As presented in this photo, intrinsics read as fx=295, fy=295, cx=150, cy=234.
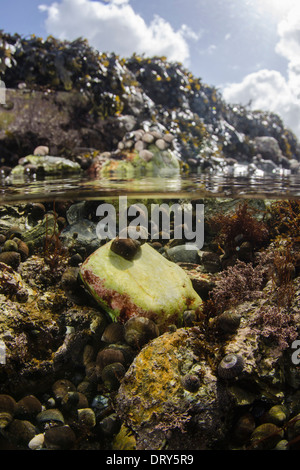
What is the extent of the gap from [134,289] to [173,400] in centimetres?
161

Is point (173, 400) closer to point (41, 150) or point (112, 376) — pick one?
point (112, 376)

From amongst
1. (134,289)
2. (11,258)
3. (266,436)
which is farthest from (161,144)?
(266,436)

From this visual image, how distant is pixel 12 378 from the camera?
3285mm

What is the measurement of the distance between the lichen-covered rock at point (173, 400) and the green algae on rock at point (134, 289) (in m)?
0.75

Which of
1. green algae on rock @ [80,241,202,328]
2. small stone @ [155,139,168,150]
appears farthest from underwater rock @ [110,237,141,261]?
small stone @ [155,139,168,150]

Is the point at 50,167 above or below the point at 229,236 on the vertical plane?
above

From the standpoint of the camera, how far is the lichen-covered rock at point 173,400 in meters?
2.77

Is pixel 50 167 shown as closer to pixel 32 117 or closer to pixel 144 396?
pixel 32 117

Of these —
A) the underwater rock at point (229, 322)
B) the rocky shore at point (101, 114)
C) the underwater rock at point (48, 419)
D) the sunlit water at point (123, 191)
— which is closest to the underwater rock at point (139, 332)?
the underwater rock at point (229, 322)

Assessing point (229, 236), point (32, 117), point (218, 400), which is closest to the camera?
point (218, 400)

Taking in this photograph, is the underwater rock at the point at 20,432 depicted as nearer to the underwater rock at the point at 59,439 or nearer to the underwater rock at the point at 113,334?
the underwater rock at the point at 59,439

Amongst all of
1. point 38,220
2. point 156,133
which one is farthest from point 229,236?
point 156,133

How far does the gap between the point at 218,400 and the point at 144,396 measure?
2.43 ft

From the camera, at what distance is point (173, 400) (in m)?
2.91
